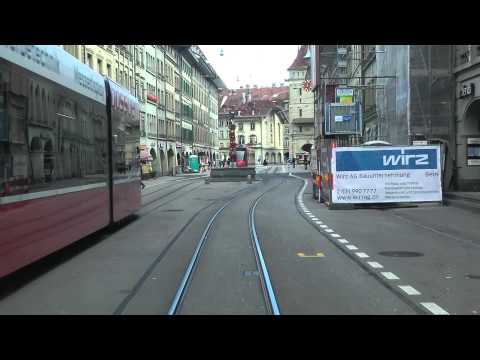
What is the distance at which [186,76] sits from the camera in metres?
87.7

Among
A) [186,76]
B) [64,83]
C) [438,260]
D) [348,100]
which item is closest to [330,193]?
[438,260]

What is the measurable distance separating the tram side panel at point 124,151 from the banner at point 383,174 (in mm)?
7221

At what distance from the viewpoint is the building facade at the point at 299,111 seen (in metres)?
130

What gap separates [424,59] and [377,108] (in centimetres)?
1107

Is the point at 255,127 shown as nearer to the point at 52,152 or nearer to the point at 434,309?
the point at 52,152

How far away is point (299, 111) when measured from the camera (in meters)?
132

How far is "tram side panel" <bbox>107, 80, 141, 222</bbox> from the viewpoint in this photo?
14.9m

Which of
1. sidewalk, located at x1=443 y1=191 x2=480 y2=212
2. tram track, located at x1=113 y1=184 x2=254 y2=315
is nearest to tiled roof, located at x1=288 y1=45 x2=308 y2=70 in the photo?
sidewalk, located at x1=443 y1=191 x2=480 y2=212

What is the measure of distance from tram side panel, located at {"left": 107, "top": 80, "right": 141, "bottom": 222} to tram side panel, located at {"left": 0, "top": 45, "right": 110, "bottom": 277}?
4.90 feet

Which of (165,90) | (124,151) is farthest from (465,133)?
(165,90)

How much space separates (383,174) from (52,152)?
14.5 meters

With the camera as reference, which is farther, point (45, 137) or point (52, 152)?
point (52, 152)

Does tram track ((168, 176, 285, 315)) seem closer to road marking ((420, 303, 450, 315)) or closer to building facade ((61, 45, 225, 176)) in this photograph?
road marking ((420, 303, 450, 315))
